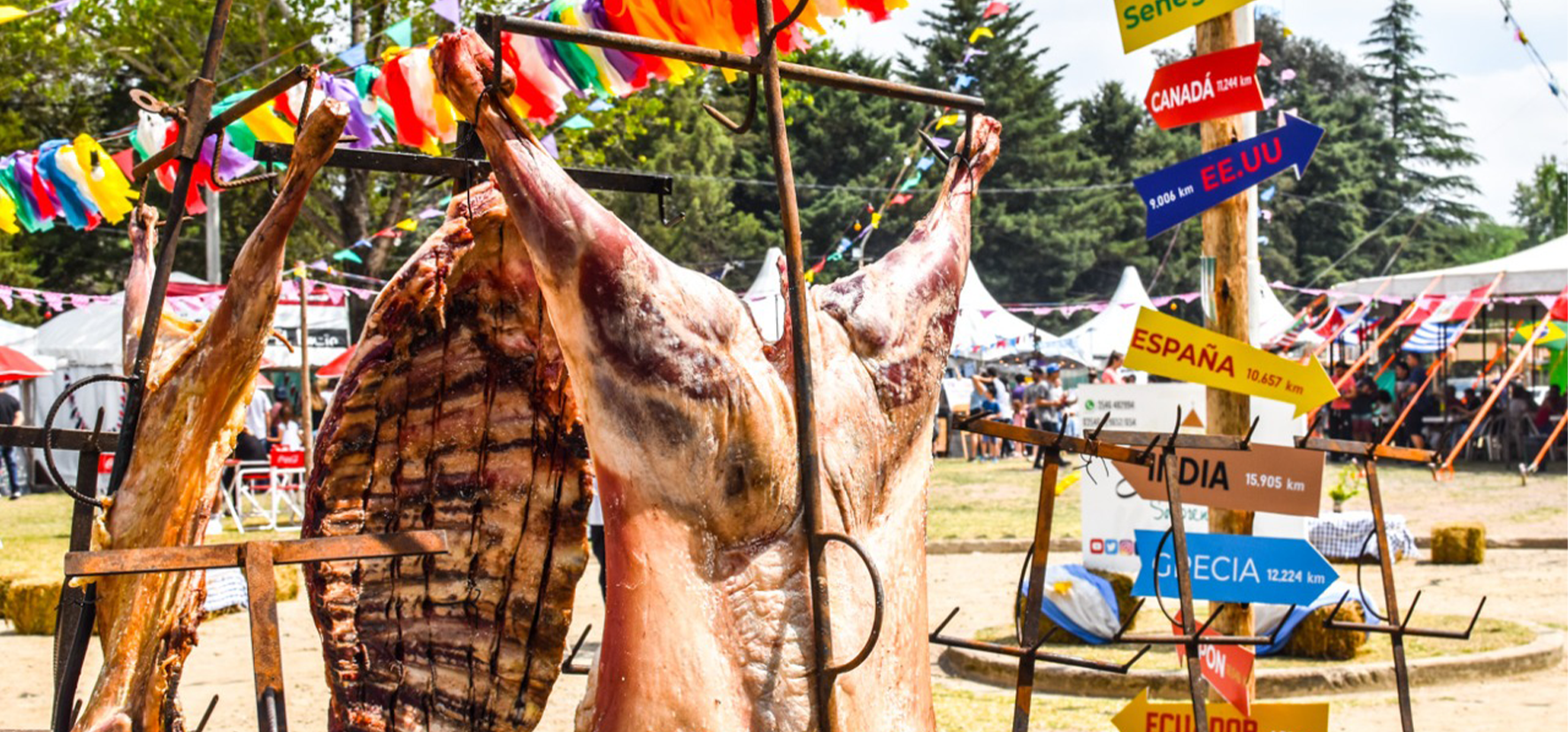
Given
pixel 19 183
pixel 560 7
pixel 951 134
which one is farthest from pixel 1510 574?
pixel 951 134

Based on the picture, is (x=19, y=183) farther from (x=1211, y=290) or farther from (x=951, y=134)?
(x=951, y=134)

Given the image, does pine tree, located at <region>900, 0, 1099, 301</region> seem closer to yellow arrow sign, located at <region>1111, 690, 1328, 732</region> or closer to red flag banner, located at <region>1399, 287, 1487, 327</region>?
red flag banner, located at <region>1399, 287, 1487, 327</region>

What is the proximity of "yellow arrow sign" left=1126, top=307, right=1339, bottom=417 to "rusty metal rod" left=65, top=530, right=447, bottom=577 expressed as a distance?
9.48 feet

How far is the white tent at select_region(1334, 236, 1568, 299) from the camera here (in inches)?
845

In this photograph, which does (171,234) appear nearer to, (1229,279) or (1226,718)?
(1226,718)

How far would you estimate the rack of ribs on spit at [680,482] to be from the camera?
7.11ft

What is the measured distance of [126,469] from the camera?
9.34 ft

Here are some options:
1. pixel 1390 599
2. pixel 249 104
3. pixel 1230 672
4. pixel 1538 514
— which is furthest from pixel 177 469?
pixel 1538 514

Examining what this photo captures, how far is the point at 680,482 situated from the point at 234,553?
24.6 inches

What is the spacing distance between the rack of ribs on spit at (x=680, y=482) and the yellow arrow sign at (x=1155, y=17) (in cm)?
333

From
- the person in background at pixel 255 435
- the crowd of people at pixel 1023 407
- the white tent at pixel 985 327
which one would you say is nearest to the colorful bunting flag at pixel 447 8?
the person in background at pixel 255 435

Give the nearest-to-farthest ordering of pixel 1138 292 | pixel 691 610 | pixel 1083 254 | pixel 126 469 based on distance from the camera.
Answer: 1. pixel 691 610
2. pixel 126 469
3. pixel 1138 292
4. pixel 1083 254

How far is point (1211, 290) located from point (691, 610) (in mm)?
3969

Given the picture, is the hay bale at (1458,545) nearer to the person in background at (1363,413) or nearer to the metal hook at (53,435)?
the person in background at (1363,413)
